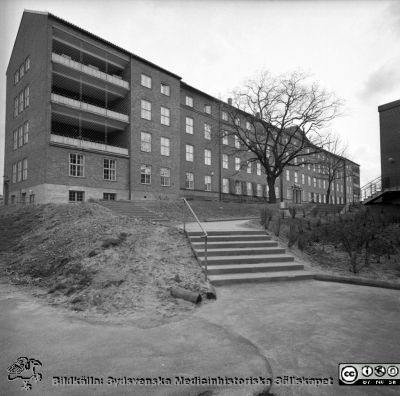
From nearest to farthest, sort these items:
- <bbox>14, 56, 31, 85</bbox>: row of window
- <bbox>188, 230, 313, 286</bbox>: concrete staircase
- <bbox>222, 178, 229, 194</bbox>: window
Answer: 1. <bbox>188, 230, 313, 286</bbox>: concrete staircase
2. <bbox>14, 56, 31, 85</bbox>: row of window
3. <bbox>222, 178, 229, 194</bbox>: window

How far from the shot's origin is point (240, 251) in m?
8.59

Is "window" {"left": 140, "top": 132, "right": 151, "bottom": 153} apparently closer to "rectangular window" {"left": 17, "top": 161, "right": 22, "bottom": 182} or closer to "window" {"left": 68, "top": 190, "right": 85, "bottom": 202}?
"window" {"left": 68, "top": 190, "right": 85, "bottom": 202}

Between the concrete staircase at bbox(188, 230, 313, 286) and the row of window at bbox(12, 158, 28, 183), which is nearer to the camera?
the concrete staircase at bbox(188, 230, 313, 286)

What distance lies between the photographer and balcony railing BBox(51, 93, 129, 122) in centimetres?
2284

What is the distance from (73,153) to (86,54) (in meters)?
9.85

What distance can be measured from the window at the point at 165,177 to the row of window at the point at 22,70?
50.5ft

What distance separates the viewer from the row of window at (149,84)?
2876 centimetres

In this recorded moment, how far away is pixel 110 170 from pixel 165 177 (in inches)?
244

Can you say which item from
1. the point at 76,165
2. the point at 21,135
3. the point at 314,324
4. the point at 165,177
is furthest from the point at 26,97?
the point at 314,324

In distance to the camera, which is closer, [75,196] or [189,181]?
[75,196]

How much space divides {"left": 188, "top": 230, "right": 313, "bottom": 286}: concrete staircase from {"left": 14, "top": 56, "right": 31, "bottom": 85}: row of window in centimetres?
2657

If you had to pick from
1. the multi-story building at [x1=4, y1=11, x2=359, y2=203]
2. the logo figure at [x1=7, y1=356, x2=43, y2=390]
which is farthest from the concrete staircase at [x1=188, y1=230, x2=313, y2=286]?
the multi-story building at [x1=4, y1=11, x2=359, y2=203]

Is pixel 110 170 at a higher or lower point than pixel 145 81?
lower

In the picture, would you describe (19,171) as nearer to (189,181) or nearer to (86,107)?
(86,107)
